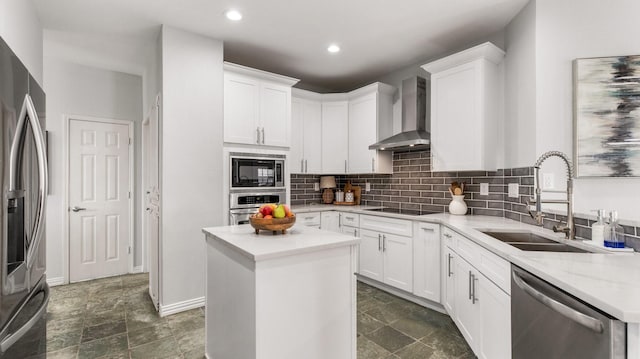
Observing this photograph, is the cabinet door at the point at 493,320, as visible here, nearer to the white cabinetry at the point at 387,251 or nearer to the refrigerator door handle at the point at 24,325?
the white cabinetry at the point at 387,251

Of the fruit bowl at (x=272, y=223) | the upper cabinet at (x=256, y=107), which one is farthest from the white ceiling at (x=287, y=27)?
the fruit bowl at (x=272, y=223)

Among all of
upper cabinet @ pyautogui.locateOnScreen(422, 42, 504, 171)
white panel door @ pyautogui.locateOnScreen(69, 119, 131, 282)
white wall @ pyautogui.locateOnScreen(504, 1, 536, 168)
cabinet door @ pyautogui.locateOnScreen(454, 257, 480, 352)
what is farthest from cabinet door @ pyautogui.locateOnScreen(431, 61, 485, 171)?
white panel door @ pyautogui.locateOnScreen(69, 119, 131, 282)

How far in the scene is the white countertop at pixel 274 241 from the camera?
4.75ft

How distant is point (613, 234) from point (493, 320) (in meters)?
0.76

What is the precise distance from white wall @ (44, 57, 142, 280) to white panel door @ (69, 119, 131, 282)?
112 millimetres

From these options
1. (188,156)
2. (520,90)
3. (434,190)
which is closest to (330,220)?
(434,190)

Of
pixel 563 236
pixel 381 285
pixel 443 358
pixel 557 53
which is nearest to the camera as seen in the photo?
pixel 563 236

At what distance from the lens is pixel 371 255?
11.5 feet

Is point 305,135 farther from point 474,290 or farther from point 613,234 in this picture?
point 613,234

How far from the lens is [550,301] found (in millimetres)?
1179

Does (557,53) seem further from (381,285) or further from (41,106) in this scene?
(41,106)

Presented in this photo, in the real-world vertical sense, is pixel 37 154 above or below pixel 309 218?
above

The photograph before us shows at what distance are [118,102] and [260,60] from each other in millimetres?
2005

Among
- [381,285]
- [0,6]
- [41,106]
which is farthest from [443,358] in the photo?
[0,6]
